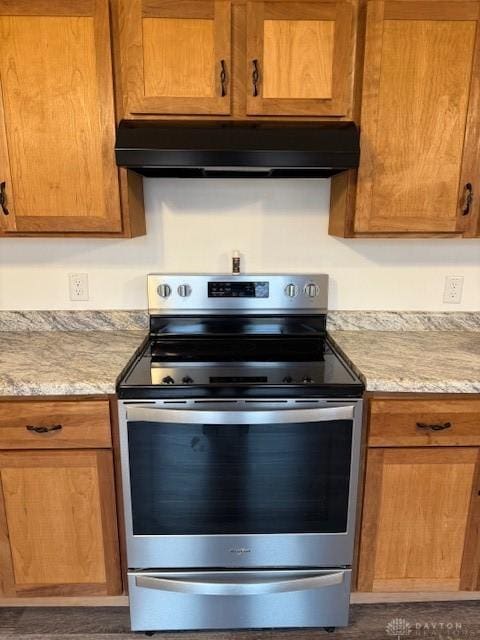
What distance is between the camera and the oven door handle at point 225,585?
146 cm

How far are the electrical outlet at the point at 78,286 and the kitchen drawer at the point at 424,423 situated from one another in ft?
4.12

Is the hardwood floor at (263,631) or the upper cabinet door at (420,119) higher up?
the upper cabinet door at (420,119)

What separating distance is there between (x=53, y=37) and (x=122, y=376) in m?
1.11

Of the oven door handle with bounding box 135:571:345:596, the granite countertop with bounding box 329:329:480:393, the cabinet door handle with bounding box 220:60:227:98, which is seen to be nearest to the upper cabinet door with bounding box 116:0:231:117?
the cabinet door handle with bounding box 220:60:227:98

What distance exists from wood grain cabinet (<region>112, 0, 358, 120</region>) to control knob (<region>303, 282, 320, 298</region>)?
2.11 feet

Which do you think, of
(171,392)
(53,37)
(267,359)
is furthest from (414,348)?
(53,37)

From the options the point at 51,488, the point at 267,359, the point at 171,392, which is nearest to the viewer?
the point at 171,392

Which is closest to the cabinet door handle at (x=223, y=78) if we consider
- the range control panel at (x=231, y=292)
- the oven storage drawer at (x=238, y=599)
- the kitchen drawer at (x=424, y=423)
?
the range control panel at (x=231, y=292)

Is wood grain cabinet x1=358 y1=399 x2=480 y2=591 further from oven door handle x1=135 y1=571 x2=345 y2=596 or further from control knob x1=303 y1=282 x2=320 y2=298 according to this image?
control knob x1=303 y1=282 x2=320 y2=298

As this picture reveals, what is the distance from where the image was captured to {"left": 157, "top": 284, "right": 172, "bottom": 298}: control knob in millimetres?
1806

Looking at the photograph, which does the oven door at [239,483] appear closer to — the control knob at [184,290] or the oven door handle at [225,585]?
the oven door handle at [225,585]

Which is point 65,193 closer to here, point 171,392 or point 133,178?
point 133,178

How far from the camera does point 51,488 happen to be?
144cm

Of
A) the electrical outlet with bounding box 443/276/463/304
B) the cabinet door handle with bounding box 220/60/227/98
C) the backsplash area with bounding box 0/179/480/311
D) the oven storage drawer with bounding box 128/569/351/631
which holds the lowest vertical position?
the oven storage drawer with bounding box 128/569/351/631
